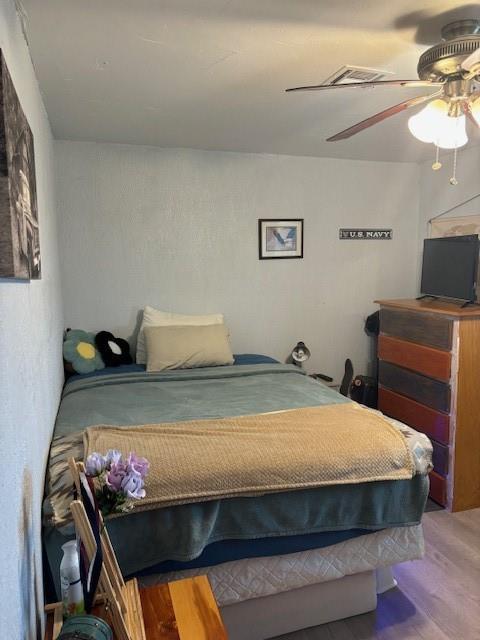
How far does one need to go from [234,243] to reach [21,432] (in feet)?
8.45

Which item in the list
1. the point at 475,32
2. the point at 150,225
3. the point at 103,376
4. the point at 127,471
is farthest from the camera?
the point at 150,225

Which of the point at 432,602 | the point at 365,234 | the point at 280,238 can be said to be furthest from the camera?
the point at 365,234

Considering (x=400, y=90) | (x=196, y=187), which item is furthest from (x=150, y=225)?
(x=400, y=90)

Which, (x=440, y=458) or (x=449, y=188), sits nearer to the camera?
(x=440, y=458)

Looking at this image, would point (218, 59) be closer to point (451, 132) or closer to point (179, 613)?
point (451, 132)

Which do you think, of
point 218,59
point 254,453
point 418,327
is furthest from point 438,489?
point 218,59

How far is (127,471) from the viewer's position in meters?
1.10

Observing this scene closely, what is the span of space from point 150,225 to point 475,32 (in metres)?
2.26

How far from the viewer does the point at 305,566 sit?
1695 millimetres

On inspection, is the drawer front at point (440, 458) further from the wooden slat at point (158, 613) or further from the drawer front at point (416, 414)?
the wooden slat at point (158, 613)

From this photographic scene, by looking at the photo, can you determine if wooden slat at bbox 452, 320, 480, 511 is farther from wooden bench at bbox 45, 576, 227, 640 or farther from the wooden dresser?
wooden bench at bbox 45, 576, 227, 640

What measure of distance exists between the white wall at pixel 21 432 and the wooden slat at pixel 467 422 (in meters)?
2.15

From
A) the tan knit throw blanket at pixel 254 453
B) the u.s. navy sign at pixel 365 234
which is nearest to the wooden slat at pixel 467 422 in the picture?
the tan knit throw blanket at pixel 254 453

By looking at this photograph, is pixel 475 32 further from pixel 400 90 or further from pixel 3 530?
pixel 3 530
